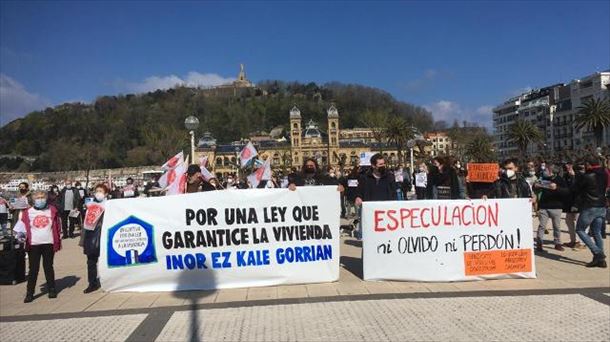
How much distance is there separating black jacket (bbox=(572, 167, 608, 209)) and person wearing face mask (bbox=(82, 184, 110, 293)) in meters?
7.92

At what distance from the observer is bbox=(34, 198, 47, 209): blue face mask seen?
8195mm

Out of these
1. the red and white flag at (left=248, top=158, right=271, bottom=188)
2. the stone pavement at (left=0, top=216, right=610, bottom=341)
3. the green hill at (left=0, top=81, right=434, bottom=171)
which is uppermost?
the green hill at (left=0, top=81, right=434, bottom=171)

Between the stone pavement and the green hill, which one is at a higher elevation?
the green hill

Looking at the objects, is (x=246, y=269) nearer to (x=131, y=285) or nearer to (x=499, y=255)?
(x=131, y=285)

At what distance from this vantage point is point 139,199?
8.11 metres

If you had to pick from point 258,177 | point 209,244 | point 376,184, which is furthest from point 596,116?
point 209,244

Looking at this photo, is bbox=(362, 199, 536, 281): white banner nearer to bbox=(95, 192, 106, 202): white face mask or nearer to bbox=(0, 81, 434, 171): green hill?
bbox=(95, 192, 106, 202): white face mask

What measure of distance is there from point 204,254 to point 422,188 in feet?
44.2

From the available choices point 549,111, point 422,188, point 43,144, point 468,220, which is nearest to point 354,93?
point 549,111

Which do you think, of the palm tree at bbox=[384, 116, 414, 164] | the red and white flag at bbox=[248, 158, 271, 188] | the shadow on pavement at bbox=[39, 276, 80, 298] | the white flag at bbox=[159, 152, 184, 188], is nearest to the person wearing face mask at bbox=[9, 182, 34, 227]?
the white flag at bbox=[159, 152, 184, 188]

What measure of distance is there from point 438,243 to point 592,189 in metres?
3.18

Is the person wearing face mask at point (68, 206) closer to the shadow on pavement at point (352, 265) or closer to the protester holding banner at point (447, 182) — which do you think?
the shadow on pavement at point (352, 265)

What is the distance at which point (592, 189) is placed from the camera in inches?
363

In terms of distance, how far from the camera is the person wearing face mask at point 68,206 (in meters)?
17.8
